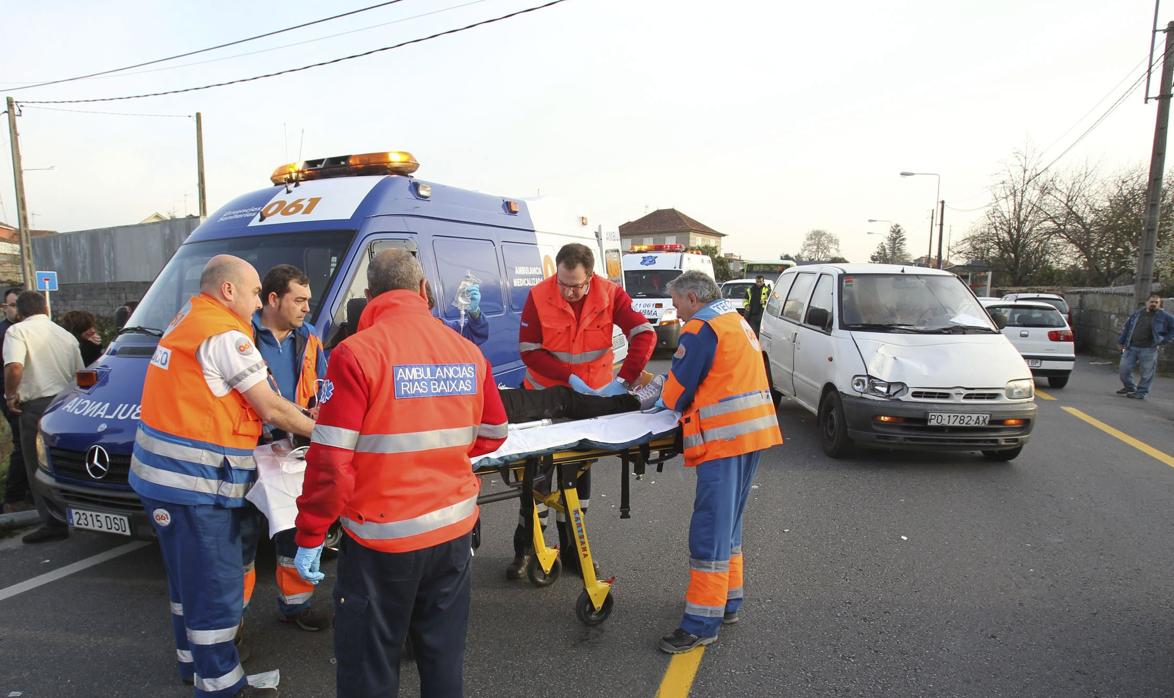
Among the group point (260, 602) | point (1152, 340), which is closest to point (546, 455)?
point (260, 602)

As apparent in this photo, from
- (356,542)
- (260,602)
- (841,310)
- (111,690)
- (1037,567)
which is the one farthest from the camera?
(841,310)

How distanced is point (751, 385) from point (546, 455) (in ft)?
3.53

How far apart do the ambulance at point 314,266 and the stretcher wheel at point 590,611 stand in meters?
2.22

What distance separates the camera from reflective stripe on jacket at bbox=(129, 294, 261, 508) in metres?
2.60

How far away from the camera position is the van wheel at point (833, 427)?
664 cm

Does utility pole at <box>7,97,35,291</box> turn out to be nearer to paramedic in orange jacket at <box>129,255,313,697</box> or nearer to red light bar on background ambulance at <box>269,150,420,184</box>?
red light bar on background ambulance at <box>269,150,420,184</box>

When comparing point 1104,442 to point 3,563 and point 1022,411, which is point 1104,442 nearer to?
point 1022,411

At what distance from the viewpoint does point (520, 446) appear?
10.5 ft

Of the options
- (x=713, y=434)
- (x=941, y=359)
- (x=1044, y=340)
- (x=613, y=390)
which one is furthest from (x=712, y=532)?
(x=1044, y=340)

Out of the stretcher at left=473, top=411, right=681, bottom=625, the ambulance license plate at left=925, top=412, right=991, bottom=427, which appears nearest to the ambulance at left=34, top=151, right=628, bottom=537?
the stretcher at left=473, top=411, right=681, bottom=625

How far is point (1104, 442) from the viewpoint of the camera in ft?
25.2

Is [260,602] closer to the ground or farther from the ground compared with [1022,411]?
closer to the ground

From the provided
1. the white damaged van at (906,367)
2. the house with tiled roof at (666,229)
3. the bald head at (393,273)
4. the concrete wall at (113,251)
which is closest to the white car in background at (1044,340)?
the white damaged van at (906,367)

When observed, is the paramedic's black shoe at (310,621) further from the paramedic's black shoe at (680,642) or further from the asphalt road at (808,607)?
the paramedic's black shoe at (680,642)
